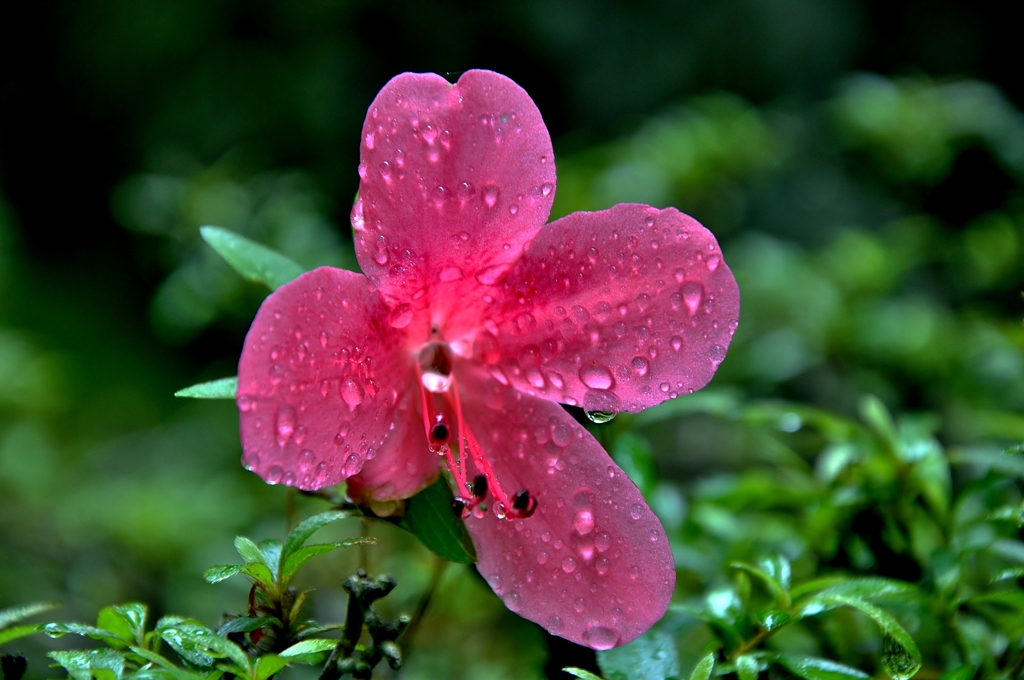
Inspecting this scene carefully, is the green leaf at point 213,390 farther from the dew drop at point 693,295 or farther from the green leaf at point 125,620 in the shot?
the dew drop at point 693,295

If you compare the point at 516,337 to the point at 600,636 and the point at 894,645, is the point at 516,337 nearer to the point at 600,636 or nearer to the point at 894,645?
the point at 600,636

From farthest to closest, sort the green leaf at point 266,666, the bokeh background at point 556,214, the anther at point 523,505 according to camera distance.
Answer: the bokeh background at point 556,214 < the anther at point 523,505 < the green leaf at point 266,666

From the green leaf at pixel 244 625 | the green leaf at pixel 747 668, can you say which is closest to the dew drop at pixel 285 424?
the green leaf at pixel 244 625

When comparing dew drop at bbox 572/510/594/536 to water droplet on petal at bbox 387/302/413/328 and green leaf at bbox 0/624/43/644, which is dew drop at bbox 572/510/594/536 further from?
green leaf at bbox 0/624/43/644

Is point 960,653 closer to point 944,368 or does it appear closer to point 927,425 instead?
point 927,425

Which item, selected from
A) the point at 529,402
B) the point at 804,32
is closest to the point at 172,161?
the point at 529,402

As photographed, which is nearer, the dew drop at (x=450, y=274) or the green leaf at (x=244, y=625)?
the green leaf at (x=244, y=625)

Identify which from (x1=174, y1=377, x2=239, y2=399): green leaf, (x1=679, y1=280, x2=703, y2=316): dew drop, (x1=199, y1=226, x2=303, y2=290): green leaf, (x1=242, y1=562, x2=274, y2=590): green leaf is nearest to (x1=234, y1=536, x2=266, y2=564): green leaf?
(x1=242, y1=562, x2=274, y2=590): green leaf

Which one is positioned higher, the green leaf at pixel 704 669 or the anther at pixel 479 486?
the anther at pixel 479 486
